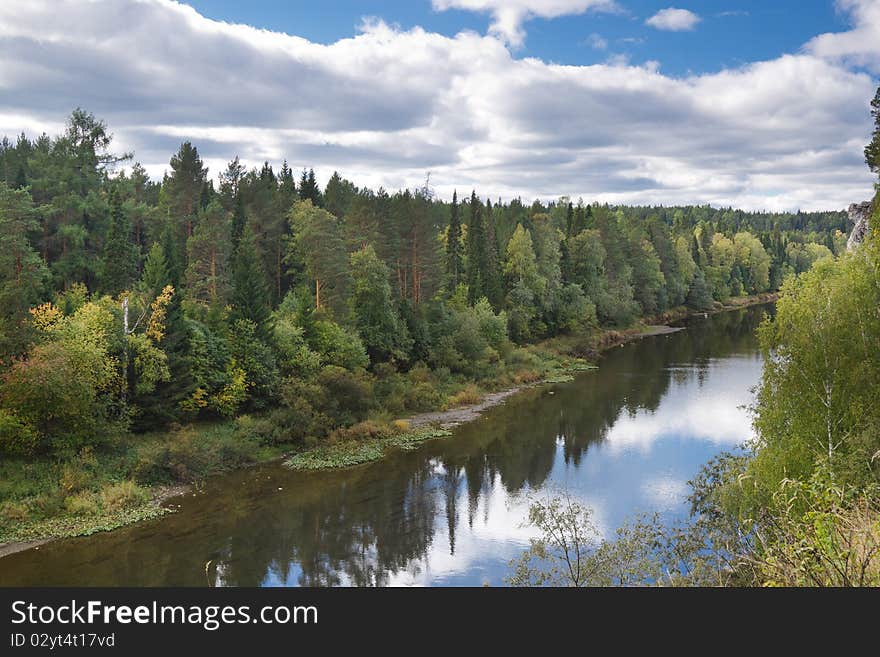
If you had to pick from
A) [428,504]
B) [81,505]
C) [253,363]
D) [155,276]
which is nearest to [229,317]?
[253,363]

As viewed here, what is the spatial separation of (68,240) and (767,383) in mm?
46799

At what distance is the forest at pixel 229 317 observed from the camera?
30047mm

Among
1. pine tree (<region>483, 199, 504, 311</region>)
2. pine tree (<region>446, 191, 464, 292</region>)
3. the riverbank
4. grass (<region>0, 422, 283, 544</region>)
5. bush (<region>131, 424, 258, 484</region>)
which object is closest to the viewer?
grass (<region>0, 422, 283, 544</region>)

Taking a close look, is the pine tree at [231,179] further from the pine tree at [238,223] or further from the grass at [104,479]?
the grass at [104,479]

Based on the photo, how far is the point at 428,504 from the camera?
30438mm

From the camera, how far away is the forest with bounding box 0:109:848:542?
30047 millimetres

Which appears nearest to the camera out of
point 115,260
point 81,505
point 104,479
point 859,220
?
point 81,505

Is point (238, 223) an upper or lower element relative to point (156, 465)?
upper

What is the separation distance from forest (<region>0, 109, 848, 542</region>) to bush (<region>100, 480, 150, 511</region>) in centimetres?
9

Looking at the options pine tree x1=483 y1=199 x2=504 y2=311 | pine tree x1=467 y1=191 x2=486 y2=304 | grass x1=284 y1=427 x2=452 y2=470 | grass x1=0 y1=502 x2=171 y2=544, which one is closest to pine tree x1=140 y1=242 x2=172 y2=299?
grass x1=284 y1=427 x2=452 y2=470

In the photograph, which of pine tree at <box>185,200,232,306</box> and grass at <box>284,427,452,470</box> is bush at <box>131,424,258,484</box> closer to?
grass at <box>284,427,452,470</box>

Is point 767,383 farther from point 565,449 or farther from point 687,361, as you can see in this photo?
point 687,361

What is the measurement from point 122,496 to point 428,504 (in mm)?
13261

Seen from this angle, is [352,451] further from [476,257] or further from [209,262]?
[476,257]
